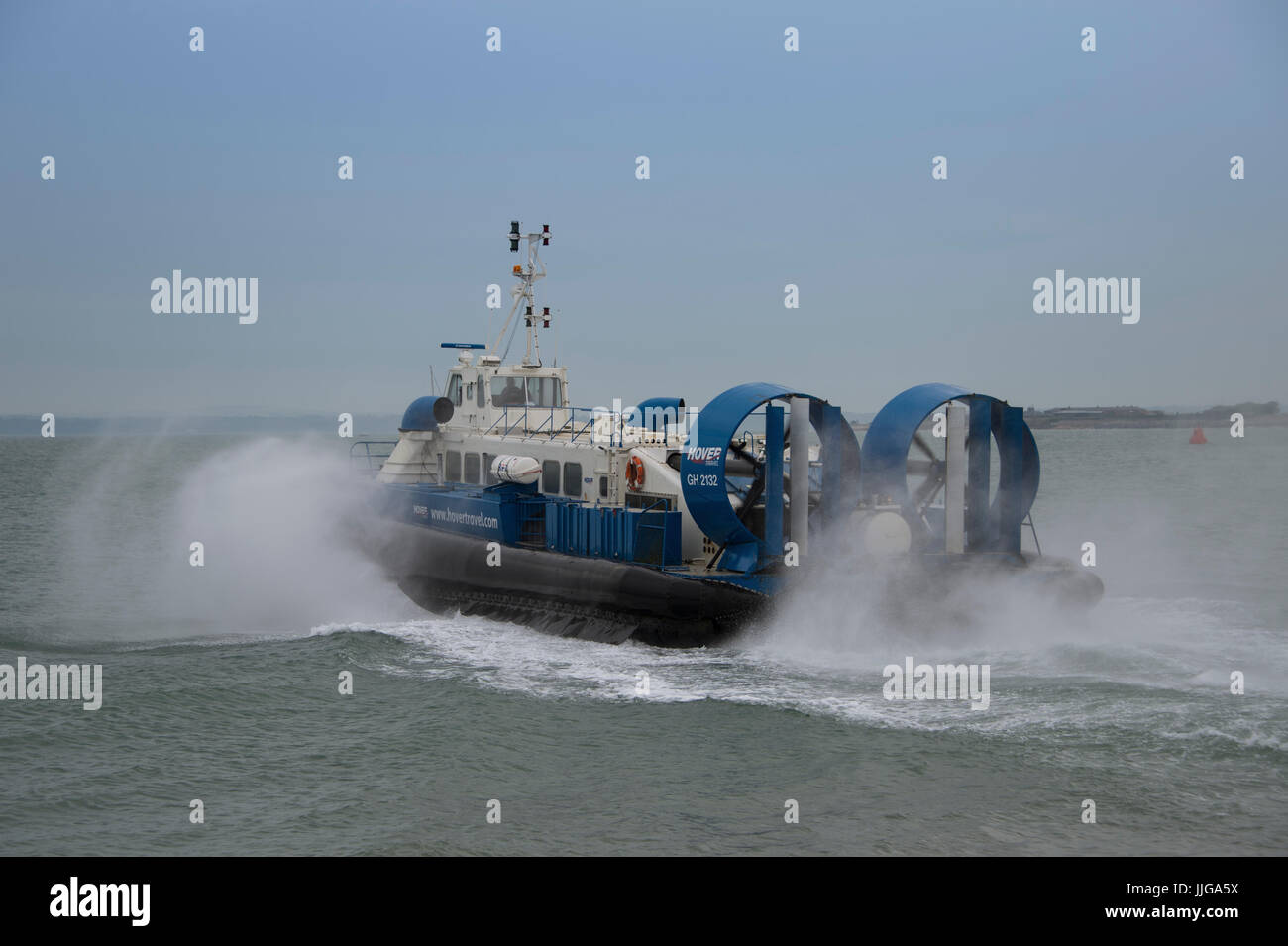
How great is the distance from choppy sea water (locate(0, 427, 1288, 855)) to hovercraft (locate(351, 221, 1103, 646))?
49 centimetres

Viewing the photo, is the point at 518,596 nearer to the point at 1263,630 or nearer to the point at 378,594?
the point at 378,594

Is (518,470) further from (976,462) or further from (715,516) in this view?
(976,462)

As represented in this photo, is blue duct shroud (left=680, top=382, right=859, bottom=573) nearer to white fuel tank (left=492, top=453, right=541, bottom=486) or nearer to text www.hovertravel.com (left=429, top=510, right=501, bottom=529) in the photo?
white fuel tank (left=492, top=453, right=541, bottom=486)

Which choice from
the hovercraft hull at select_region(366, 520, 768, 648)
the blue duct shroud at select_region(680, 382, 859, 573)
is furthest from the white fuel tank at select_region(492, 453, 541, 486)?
the blue duct shroud at select_region(680, 382, 859, 573)

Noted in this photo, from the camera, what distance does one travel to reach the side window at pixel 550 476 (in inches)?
643

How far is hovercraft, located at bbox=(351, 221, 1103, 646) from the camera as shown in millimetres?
13492

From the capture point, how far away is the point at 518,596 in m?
15.4

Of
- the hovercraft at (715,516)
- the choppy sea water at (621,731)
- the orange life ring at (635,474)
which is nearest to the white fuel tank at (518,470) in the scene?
the hovercraft at (715,516)

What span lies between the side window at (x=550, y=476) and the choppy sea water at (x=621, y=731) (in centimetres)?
218

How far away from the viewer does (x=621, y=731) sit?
10711mm
